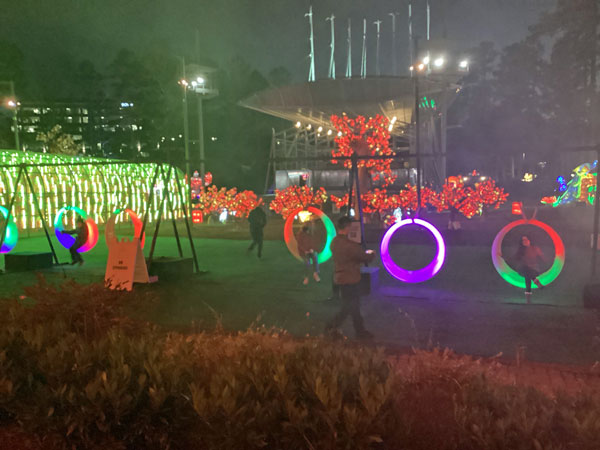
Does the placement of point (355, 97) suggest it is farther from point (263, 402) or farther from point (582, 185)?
point (263, 402)

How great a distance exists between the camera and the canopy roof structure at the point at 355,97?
36938mm

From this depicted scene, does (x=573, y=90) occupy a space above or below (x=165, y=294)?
above

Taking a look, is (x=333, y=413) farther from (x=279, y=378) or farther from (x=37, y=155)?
(x=37, y=155)

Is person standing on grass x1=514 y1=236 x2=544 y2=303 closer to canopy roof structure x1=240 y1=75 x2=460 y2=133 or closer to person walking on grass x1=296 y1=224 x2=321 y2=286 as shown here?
person walking on grass x1=296 y1=224 x2=321 y2=286

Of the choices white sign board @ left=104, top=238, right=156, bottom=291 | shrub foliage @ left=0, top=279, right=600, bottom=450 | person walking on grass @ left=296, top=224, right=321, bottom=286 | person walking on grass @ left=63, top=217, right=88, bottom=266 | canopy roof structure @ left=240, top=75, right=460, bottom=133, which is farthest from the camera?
canopy roof structure @ left=240, top=75, right=460, bottom=133

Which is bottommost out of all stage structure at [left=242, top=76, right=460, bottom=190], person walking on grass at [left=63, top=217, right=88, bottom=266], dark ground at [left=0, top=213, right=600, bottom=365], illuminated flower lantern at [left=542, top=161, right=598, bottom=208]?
dark ground at [left=0, top=213, right=600, bottom=365]

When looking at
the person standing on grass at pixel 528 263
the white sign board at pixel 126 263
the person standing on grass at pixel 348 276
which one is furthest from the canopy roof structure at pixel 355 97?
the person standing on grass at pixel 348 276

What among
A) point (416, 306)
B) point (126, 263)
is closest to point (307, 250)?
point (416, 306)

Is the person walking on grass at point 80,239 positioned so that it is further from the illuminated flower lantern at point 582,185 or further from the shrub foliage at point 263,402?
the illuminated flower lantern at point 582,185

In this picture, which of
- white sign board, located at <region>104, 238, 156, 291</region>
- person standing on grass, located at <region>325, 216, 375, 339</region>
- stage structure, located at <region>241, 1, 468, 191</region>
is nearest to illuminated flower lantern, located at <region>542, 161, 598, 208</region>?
stage structure, located at <region>241, 1, 468, 191</region>

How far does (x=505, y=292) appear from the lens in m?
10.2

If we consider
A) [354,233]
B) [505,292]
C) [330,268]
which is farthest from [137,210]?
[505,292]

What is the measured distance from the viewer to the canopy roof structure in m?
36.9

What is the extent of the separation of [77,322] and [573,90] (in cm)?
6346
